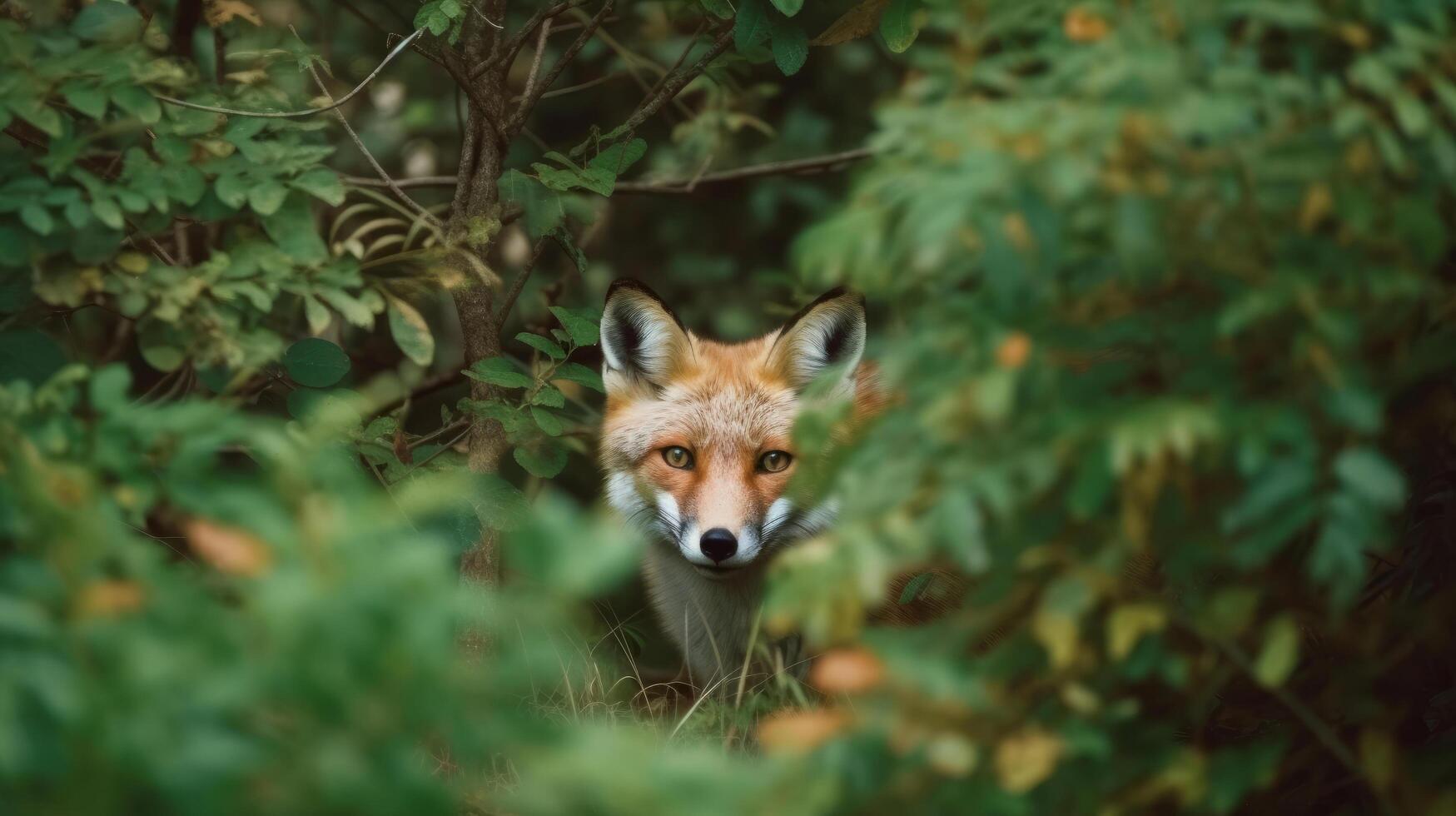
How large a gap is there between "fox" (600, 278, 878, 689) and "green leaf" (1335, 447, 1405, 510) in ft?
6.04

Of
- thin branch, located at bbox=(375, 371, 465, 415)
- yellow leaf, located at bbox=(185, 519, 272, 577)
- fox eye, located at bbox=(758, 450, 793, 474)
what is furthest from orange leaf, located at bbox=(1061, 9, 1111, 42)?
thin branch, located at bbox=(375, 371, 465, 415)

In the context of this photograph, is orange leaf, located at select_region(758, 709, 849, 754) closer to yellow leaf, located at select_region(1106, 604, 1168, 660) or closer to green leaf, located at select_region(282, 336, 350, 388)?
yellow leaf, located at select_region(1106, 604, 1168, 660)

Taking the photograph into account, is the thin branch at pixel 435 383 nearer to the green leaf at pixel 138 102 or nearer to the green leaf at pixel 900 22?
the green leaf at pixel 138 102

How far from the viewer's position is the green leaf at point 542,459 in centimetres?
371

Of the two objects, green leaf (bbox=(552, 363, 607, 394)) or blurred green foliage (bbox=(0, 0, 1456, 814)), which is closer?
blurred green foliage (bbox=(0, 0, 1456, 814))

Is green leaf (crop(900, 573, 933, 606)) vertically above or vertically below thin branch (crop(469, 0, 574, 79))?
below

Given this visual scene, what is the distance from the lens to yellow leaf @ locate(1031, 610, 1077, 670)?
179 cm

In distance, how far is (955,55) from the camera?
2021mm

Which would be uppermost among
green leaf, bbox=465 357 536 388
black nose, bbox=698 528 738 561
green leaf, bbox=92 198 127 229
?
green leaf, bbox=92 198 127 229

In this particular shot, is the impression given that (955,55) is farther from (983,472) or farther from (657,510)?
(657,510)

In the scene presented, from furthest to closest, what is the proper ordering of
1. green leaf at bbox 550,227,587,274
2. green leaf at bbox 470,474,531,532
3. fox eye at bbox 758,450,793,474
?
green leaf at bbox 550,227,587,274 → fox eye at bbox 758,450,793,474 → green leaf at bbox 470,474,531,532

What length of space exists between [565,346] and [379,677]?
144 inches

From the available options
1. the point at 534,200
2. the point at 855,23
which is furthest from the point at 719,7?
the point at 534,200

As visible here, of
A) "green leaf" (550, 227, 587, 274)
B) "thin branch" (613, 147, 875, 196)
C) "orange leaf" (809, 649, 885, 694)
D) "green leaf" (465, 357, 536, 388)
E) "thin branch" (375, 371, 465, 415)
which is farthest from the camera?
"thin branch" (613, 147, 875, 196)
